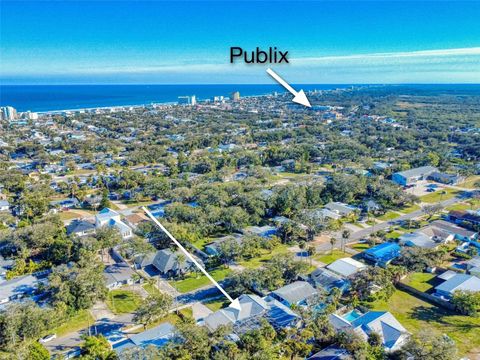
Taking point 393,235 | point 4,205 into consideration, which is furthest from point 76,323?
point 393,235

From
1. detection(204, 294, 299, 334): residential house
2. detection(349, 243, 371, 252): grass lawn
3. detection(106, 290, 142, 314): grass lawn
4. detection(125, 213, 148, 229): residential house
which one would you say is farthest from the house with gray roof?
detection(349, 243, 371, 252): grass lawn

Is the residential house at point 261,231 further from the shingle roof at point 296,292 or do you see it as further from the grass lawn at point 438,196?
the grass lawn at point 438,196

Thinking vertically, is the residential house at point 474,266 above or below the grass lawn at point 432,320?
above

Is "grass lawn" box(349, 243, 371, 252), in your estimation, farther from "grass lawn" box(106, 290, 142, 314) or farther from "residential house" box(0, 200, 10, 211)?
"residential house" box(0, 200, 10, 211)

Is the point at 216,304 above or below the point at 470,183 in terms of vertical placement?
below

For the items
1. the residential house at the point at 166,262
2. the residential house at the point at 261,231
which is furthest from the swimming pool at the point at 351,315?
the residential house at the point at 261,231

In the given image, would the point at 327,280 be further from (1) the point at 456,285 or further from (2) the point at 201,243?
(2) the point at 201,243

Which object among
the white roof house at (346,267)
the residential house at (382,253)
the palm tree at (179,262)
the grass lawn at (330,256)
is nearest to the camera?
the white roof house at (346,267)
